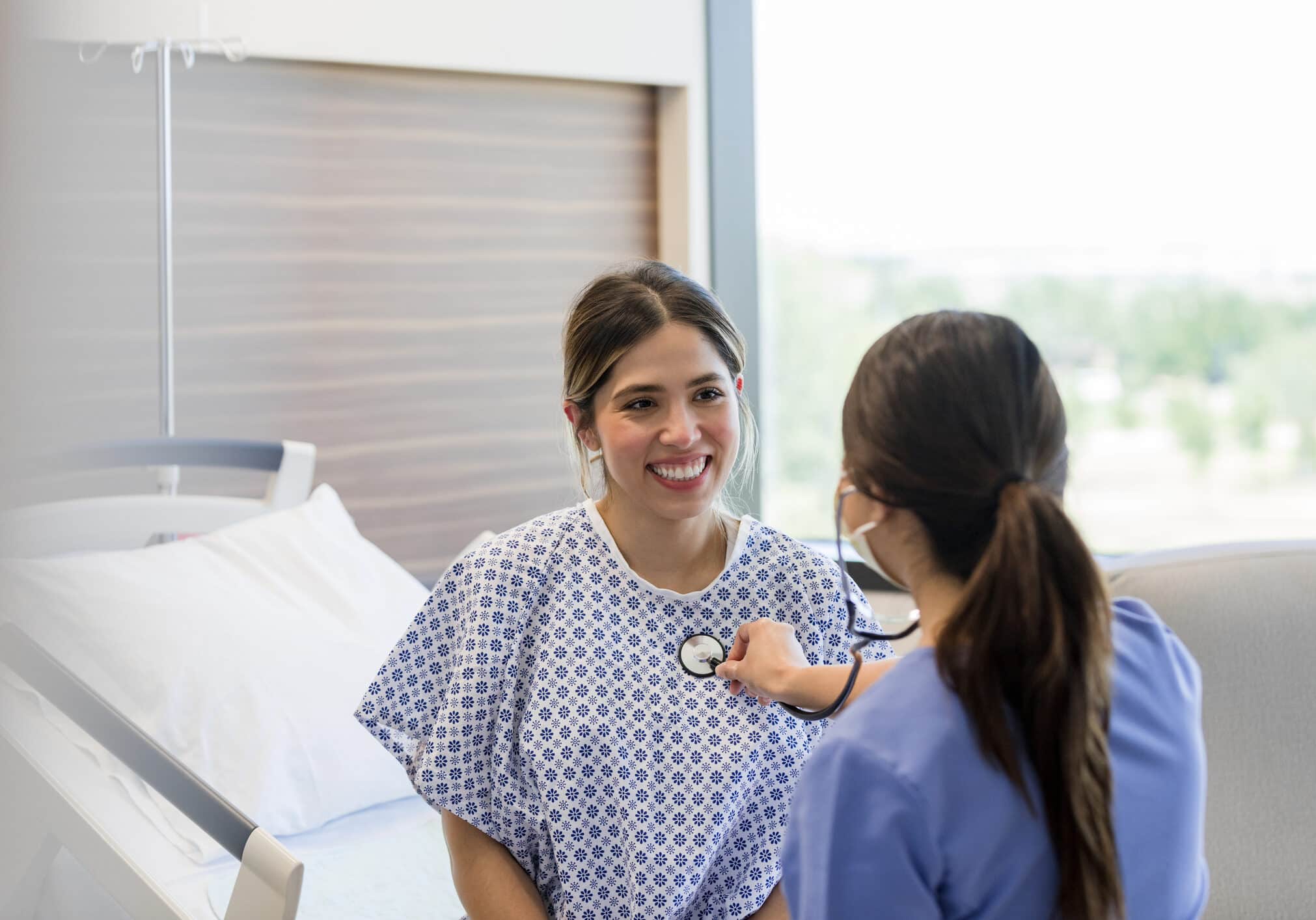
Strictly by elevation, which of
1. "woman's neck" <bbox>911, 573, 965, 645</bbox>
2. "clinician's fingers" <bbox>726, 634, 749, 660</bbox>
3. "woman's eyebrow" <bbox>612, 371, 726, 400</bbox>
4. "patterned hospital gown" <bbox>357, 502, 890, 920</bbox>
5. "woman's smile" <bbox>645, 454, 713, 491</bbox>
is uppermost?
"woman's eyebrow" <bbox>612, 371, 726, 400</bbox>

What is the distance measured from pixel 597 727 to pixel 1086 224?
2353mm

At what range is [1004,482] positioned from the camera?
878 mm

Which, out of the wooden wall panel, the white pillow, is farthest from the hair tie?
the wooden wall panel

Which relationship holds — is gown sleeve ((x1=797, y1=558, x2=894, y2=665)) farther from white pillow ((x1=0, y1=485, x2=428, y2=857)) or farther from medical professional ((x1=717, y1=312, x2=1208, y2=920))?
white pillow ((x1=0, y1=485, x2=428, y2=857))

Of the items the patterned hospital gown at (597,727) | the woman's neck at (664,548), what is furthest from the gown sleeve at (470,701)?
the woman's neck at (664,548)

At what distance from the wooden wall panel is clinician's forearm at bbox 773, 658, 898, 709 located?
59.3 inches

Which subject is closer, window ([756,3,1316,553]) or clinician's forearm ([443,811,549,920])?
clinician's forearm ([443,811,549,920])

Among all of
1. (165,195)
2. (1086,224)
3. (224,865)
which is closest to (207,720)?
(224,865)

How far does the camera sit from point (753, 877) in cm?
144

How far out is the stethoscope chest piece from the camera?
1.45 metres

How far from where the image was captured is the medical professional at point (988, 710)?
84 centimetres

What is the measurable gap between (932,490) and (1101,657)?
6.4 inches

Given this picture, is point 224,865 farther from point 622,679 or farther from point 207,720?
point 622,679

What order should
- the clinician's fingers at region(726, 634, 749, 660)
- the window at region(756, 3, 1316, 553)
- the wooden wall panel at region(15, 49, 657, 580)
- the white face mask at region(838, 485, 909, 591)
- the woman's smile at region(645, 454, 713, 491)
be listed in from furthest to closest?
the window at region(756, 3, 1316, 553), the wooden wall panel at region(15, 49, 657, 580), the woman's smile at region(645, 454, 713, 491), the clinician's fingers at region(726, 634, 749, 660), the white face mask at region(838, 485, 909, 591)
